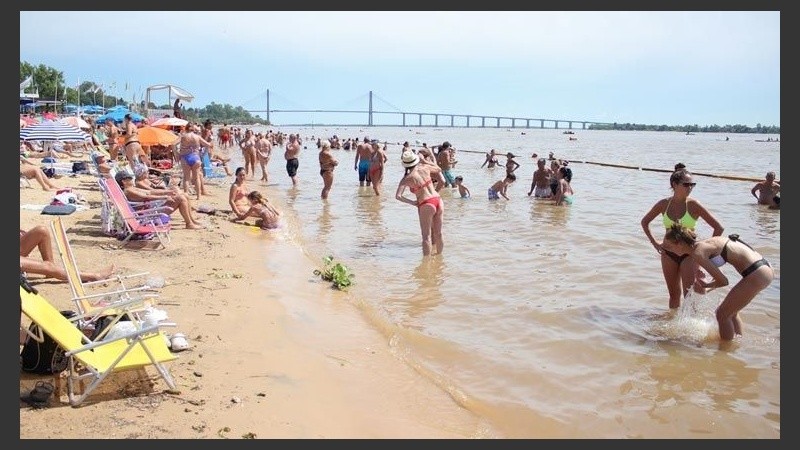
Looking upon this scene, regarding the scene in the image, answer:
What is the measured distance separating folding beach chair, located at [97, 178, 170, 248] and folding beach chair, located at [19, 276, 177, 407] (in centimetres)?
384

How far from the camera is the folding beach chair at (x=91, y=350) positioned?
3475 millimetres

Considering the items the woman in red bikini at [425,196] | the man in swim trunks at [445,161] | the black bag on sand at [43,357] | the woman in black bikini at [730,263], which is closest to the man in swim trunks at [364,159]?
the man in swim trunks at [445,161]

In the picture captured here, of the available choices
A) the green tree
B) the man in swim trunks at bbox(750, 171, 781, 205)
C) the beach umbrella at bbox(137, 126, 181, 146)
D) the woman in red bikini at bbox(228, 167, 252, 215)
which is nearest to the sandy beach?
the woman in red bikini at bbox(228, 167, 252, 215)

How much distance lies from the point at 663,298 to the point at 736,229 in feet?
21.2

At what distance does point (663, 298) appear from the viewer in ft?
21.5

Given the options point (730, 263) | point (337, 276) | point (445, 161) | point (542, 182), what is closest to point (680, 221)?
point (730, 263)

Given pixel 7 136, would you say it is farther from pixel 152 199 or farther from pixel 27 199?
pixel 27 199

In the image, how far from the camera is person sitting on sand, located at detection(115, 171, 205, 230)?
8398mm

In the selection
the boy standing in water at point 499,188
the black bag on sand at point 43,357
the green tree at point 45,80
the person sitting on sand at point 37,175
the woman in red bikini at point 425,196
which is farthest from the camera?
the green tree at point 45,80

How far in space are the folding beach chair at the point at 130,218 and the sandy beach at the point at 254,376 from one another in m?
0.39

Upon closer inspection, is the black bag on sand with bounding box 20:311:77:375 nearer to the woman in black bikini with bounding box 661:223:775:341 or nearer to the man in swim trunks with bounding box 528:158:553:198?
the woman in black bikini with bounding box 661:223:775:341

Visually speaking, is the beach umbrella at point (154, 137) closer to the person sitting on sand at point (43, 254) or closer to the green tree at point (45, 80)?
the person sitting on sand at point (43, 254)

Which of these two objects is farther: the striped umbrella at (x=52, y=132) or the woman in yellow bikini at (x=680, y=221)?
the striped umbrella at (x=52, y=132)

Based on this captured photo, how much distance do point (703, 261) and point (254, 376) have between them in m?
3.52
